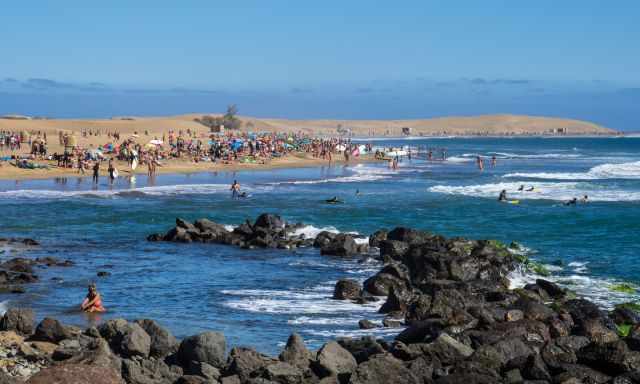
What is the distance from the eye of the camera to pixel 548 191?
48.5 meters

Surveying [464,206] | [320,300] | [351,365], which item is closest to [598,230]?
[464,206]

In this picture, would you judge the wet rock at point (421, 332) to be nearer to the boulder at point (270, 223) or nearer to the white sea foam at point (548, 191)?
the boulder at point (270, 223)

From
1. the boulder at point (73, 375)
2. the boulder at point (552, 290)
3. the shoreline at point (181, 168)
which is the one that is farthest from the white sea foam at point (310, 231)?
the shoreline at point (181, 168)

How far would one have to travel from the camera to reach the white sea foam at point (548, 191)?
44844 mm

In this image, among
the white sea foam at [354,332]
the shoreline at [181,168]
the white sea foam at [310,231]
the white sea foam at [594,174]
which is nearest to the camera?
the white sea foam at [354,332]

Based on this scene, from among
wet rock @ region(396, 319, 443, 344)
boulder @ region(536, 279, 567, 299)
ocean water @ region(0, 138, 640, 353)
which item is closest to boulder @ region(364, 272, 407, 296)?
ocean water @ region(0, 138, 640, 353)

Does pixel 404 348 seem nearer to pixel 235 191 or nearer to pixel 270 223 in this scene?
pixel 270 223

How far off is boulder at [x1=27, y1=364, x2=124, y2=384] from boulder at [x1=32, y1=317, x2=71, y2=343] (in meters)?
4.91

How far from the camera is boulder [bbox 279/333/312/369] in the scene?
12.9 m

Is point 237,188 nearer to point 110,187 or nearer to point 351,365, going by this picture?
point 110,187

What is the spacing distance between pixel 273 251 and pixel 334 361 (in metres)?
14.9

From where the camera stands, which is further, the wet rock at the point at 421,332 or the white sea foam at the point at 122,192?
the white sea foam at the point at 122,192

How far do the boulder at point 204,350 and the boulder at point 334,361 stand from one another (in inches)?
58.0

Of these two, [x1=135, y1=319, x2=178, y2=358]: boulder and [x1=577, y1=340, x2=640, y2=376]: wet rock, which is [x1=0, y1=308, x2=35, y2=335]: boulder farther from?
[x1=577, y1=340, x2=640, y2=376]: wet rock
